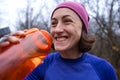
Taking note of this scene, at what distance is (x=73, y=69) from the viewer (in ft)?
6.07

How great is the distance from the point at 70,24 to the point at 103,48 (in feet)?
54.7

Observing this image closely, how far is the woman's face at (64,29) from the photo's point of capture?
5.76 ft

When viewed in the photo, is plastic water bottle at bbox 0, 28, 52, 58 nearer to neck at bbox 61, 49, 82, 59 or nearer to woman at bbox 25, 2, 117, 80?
woman at bbox 25, 2, 117, 80

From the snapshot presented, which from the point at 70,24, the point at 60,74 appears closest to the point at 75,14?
the point at 70,24

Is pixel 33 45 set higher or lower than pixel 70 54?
higher

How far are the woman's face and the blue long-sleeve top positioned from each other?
12 cm

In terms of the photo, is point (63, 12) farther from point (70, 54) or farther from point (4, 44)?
point (4, 44)

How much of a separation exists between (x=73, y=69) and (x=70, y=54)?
0.11 m

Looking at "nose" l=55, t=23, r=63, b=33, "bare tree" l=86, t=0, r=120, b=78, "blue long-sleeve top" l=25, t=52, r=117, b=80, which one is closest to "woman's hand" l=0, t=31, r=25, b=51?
"nose" l=55, t=23, r=63, b=33

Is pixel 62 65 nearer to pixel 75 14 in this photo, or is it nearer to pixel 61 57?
pixel 61 57

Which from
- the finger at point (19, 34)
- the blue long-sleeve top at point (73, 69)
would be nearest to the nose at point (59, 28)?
the blue long-sleeve top at point (73, 69)

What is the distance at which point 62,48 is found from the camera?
1.78 metres

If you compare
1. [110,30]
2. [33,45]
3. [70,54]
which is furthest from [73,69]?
[110,30]

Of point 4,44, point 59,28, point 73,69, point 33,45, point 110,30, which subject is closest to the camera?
point 4,44
